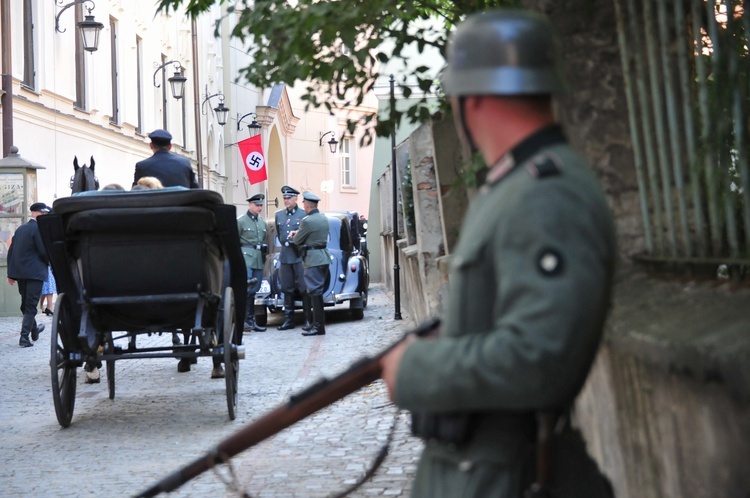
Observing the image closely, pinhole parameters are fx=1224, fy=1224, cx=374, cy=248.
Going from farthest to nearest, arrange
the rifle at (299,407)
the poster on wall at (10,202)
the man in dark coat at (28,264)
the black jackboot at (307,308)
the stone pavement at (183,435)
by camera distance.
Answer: the poster on wall at (10,202), the black jackboot at (307,308), the man in dark coat at (28,264), the stone pavement at (183,435), the rifle at (299,407)

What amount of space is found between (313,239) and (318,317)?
1332mm

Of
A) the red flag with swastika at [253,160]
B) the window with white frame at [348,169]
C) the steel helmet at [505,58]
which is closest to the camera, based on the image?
the steel helmet at [505,58]

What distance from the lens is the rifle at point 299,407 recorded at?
2.58 m

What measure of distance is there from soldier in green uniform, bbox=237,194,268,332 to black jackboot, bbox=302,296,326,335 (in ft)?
3.48

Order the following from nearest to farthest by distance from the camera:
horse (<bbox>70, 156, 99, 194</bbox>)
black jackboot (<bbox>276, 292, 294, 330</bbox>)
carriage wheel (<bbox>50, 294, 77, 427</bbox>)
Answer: carriage wheel (<bbox>50, 294, 77, 427</bbox>) → horse (<bbox>70, 156, 99, 194</bbox>) → black jackboot (<bbox>276, 292, 294, 330</bbox>)

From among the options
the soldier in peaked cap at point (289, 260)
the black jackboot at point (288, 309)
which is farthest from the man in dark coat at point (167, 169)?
the black jackboot at point (288, 309)

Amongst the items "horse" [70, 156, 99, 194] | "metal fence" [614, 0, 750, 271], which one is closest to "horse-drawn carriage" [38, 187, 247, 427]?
"horse" [70, 156, 99, 194]

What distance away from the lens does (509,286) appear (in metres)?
2.12

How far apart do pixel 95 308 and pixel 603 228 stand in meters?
7.31

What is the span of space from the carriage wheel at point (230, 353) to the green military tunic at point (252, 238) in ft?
27.3

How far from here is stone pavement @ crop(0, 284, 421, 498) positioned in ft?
22.6

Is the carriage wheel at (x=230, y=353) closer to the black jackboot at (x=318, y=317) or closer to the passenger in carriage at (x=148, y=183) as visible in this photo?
the passenger in carriage at (x=148, y=183)

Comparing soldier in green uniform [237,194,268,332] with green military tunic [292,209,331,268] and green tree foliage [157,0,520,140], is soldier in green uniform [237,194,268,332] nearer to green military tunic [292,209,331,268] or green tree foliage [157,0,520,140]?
green military tunic [292,209,331,268]

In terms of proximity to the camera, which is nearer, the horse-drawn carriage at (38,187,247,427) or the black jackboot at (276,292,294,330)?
the horse-drawn carriage at (38,187,247,427)
